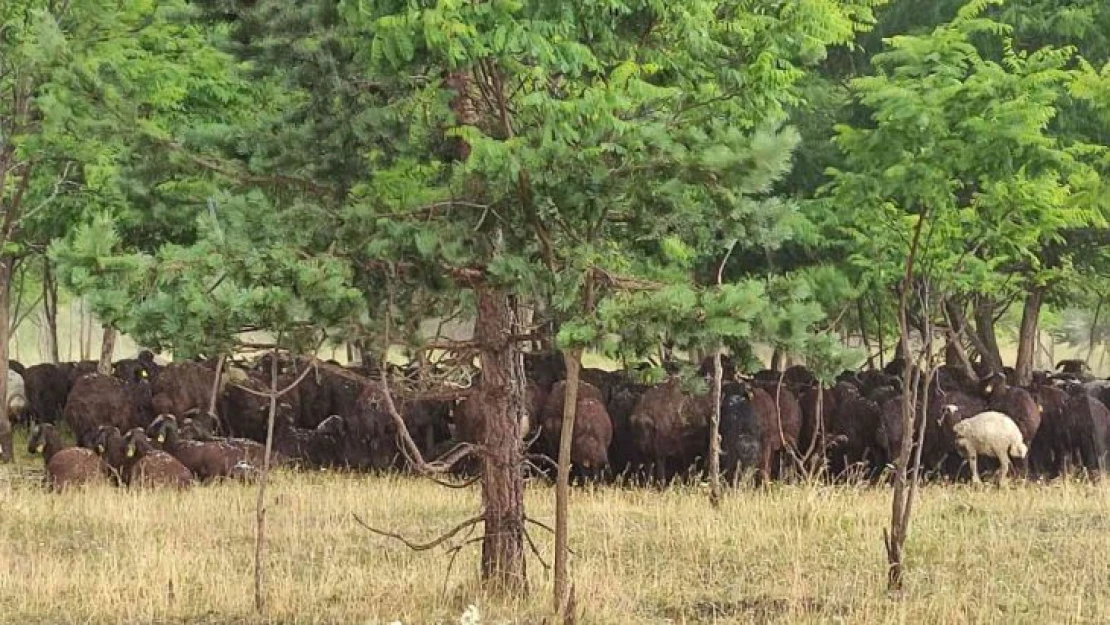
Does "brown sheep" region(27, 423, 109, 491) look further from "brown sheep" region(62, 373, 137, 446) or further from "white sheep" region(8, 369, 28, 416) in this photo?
"white sheep" region(8, 369, 28, 416)

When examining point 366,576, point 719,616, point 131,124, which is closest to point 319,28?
point 131,124

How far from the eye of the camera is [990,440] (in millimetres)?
15789

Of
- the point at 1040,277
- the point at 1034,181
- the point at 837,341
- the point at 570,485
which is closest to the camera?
the point at 837,341

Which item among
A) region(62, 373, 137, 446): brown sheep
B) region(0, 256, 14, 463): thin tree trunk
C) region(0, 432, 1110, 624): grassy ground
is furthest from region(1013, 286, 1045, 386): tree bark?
region(0, 256, 14, 463): thin tree trunk

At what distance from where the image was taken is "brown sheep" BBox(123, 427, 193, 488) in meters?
14.7

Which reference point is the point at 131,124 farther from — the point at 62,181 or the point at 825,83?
the point at 825,83

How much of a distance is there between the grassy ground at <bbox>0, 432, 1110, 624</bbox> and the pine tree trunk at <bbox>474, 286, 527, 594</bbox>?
0.84ft

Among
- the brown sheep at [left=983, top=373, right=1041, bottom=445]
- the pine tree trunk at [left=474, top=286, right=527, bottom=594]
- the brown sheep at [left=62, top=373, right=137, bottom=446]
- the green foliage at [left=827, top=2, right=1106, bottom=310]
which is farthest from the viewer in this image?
the brown sheep at [left=62, top=373, right=137, bottom=446]

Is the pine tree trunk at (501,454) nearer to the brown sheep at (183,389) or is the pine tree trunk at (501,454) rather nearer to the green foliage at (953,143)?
the green foliage at (953,143)

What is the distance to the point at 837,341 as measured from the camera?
809 centimetres

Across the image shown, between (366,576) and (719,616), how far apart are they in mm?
2643

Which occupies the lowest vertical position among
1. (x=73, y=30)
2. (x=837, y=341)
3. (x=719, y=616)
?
(x=719, y=616)

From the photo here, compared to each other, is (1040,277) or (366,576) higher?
(1040,277)

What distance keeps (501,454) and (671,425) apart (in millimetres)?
7279
